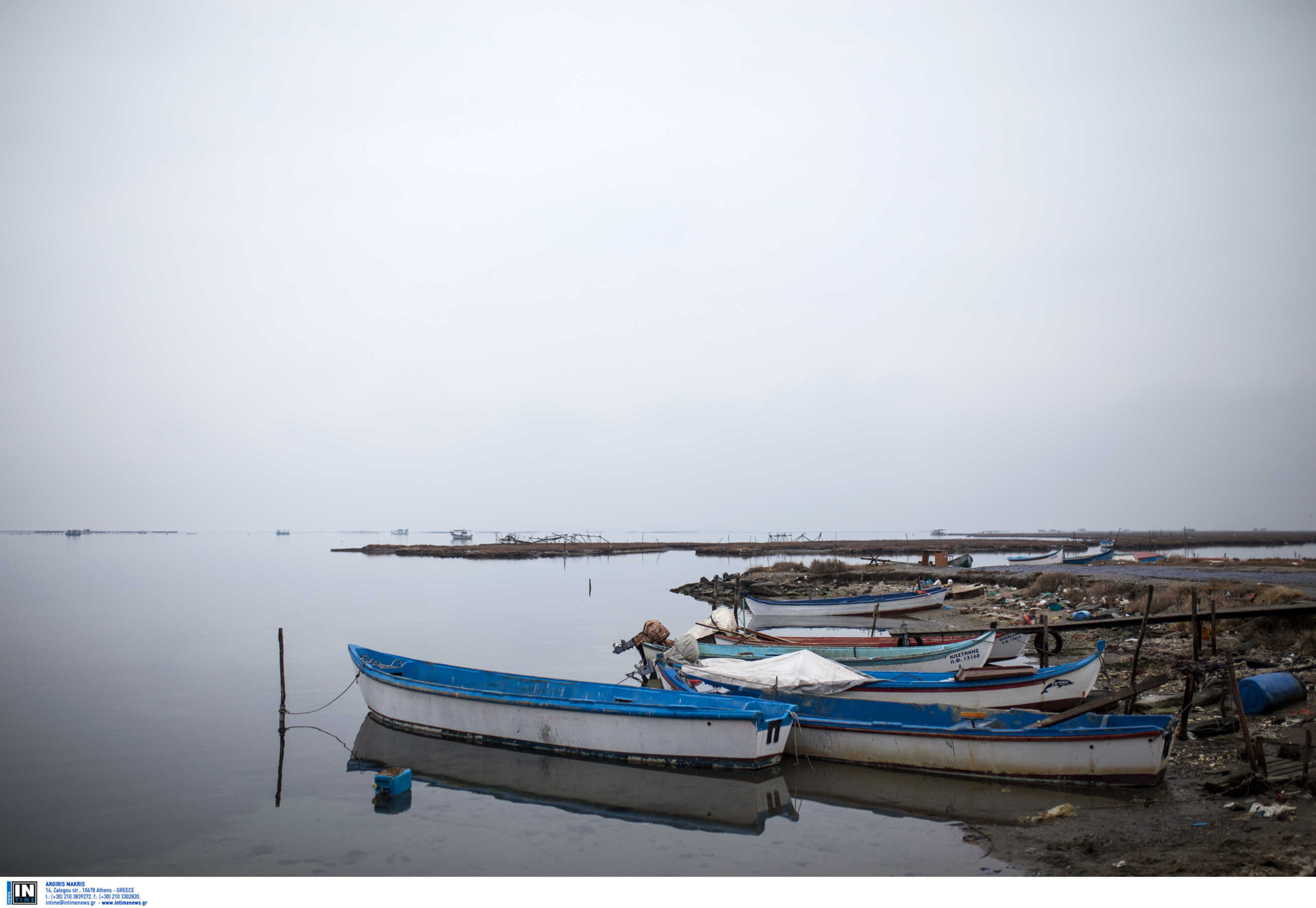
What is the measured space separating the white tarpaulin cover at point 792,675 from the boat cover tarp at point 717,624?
249 inches

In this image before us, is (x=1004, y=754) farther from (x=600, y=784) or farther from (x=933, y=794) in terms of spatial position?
(x=600, y=784)

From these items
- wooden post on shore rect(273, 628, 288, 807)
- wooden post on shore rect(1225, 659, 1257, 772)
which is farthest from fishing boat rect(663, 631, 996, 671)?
wooden post on shore rect(273, 628, 288, 807)

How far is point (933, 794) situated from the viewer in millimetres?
12523

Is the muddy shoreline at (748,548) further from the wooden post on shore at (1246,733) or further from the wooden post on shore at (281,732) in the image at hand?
the wooden post on shore at (1246,733)

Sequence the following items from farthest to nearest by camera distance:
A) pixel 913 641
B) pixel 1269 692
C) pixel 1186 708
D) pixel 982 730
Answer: pixel 913 641
pixel 1186 708
pixel 1269 692
pixel 982 730

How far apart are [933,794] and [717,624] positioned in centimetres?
1376

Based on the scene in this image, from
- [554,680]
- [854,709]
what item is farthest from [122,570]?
[854,709]

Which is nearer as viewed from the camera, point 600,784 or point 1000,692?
point 600,784

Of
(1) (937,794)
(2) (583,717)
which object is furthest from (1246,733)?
(2) (583,717)

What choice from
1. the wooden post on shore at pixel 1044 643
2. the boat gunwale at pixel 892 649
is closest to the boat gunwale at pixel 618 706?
the boat gunwale at pixel 892 649

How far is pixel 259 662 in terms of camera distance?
2659cm

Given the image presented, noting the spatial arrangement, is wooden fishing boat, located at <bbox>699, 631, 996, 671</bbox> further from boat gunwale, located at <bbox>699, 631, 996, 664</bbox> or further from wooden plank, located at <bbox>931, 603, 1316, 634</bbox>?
wooden plank, located at <bbox>931, 603, 1316, 634</bbox>

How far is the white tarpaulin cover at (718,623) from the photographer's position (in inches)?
929

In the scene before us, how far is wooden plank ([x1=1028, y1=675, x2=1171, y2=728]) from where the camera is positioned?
39.1ft
